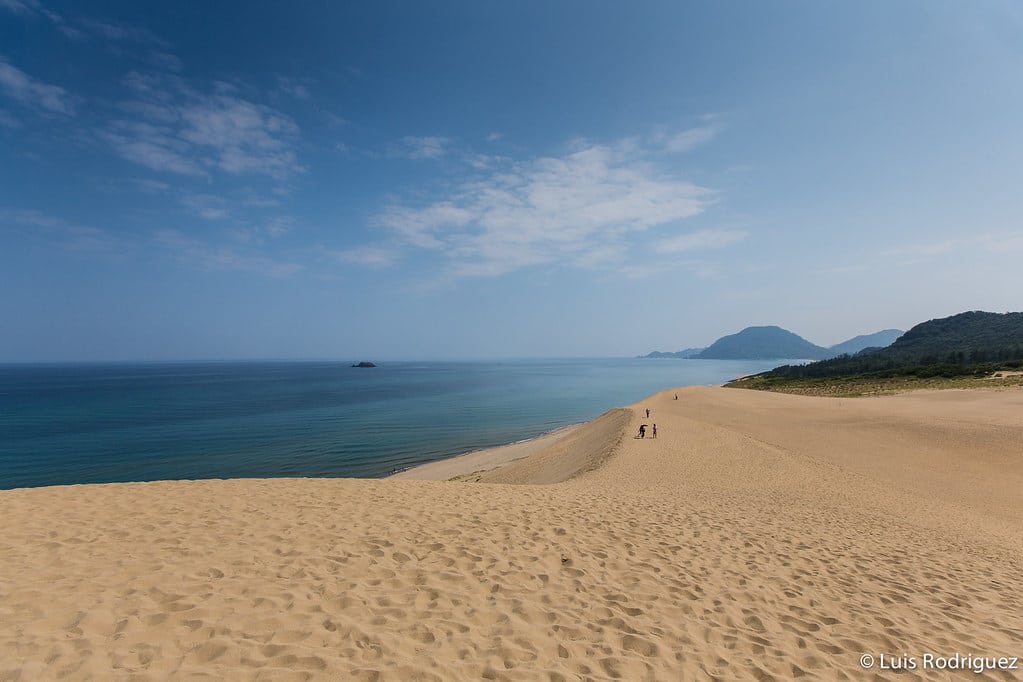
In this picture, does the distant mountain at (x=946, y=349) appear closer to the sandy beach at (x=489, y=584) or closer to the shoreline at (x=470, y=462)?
the shoreline at (x=470, y=462)

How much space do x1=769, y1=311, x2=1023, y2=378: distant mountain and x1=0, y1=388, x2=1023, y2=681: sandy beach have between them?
66.2m

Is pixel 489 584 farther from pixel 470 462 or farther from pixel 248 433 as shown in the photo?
pixel 248 433

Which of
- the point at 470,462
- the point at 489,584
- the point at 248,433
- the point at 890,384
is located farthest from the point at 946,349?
the point at 248,433

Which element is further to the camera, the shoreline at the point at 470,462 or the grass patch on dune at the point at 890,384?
the grass patch on dune at the point at 890,384

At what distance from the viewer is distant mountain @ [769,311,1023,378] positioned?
208 ft

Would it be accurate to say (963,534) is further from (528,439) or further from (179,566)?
(528,439)

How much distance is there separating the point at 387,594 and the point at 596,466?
1470 cm

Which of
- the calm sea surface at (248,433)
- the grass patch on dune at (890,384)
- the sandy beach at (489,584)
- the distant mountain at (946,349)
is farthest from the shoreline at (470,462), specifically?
the distant mountain at (946,349)

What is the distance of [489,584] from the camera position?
5906 millimetres

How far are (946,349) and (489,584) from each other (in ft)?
413

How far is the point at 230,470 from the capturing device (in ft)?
87.0

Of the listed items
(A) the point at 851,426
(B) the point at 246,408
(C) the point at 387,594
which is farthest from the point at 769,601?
(B) the point at 246,408

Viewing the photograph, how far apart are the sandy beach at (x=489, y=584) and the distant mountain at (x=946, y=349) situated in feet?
217

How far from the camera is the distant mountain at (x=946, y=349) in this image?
63281 millimetres
